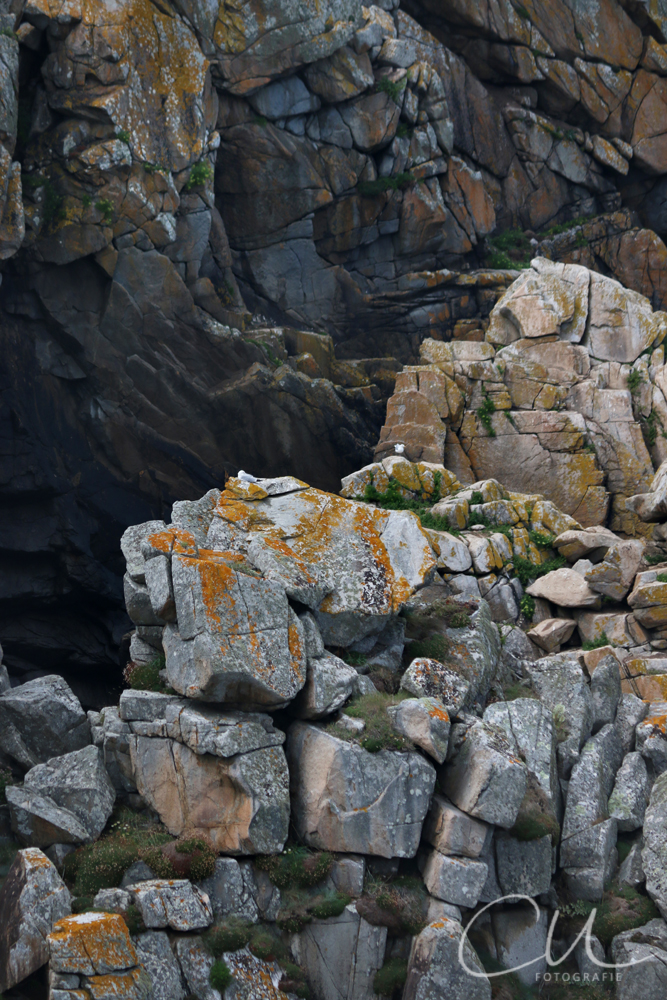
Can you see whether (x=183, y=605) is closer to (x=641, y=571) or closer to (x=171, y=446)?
(x=641, y=571)

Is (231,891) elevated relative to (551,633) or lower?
elevated

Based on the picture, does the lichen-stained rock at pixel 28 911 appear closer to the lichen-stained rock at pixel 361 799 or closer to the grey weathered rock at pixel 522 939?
the lichen-stained rock at pixel 361 799

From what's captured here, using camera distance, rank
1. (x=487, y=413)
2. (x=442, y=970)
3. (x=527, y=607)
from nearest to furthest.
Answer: (x=442, y=970) < (x=527, y=607) < (x=487, y=413)

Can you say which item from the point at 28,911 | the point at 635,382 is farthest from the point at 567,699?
the point at 635,382

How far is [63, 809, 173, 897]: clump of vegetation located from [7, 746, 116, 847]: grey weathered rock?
0.32 meters

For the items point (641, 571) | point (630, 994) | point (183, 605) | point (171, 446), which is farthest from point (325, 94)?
point (630, 994)

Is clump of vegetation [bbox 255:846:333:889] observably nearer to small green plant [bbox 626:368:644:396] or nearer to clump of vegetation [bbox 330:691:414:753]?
clump of vegetation [bbox 330:691:414:753]

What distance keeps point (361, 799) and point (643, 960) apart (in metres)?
5.33

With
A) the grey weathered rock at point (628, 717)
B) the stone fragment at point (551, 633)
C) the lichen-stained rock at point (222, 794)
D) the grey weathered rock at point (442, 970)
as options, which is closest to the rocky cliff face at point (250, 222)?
the stone fragment at point (551, 633)

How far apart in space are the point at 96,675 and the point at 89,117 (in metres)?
21.9

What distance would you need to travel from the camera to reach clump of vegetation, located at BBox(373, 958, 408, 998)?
12836 mm

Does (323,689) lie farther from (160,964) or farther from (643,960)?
(643,960)

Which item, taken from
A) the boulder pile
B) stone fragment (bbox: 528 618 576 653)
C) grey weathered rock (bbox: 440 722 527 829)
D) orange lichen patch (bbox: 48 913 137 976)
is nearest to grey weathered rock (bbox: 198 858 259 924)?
the boulder pile

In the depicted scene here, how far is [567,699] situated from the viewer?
17.3 m
